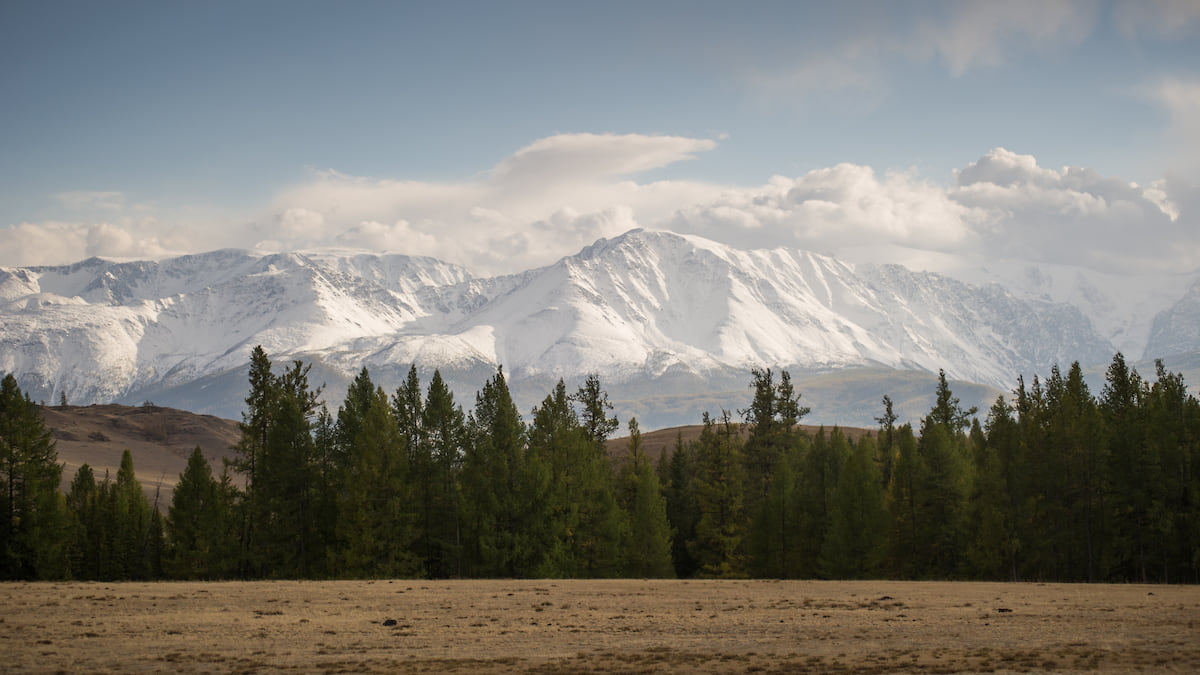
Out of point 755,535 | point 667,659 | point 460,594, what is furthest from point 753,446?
point 667,659

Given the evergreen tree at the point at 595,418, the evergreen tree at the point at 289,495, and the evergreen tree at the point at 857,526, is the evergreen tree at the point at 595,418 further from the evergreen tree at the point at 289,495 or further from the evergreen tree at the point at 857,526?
the evergreen tree at the point at 289,495

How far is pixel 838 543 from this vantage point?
224ft

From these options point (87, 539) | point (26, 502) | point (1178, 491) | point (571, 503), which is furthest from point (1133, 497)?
point (87, 539)

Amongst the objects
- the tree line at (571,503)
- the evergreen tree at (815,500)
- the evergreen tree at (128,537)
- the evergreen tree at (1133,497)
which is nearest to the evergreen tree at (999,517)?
the tree line at (571,503)

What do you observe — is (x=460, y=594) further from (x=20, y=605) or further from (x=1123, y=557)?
(x=1123, y=557)

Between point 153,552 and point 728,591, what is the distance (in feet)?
180

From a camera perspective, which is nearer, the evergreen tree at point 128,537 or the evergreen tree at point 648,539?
the evergreen tree at point 648,539

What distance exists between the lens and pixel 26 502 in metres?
57.2

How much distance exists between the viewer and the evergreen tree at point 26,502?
56.7 meters

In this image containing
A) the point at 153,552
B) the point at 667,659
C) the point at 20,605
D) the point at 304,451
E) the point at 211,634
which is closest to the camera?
the point at 667,659

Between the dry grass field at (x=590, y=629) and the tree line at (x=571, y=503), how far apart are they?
564 inches

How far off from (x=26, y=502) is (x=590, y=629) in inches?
1571

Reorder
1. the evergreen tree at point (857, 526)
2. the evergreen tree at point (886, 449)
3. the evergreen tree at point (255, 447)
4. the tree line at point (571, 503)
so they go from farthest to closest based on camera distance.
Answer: the evergreen tree at point (886, 449), the evergreen tree at point (857, 526), the evergreen tree at point (255, 447), the tree line at point (571, 503)

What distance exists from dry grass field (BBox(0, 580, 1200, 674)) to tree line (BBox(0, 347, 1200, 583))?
14.3 meters
